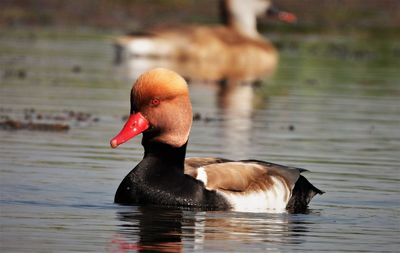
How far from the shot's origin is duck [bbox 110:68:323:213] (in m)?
10.8

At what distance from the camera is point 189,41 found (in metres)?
Result: 30.0

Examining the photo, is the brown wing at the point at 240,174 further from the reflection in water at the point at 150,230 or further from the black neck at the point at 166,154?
the reflection in water at the point at 150,230

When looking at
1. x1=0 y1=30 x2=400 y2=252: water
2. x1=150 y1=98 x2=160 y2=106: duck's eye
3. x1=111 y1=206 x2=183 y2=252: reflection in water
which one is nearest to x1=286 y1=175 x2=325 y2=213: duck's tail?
x1=0 y1=30 x2=400 y2=252: water

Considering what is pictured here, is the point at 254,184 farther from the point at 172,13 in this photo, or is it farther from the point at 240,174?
the point at 172,13

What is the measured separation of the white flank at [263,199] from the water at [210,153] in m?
0.15

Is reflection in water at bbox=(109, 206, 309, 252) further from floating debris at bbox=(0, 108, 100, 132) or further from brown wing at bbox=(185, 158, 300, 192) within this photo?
floating debris at bbox=(0, 108, 100, 132)

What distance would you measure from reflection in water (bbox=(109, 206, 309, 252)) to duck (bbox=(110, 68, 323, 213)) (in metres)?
0.14

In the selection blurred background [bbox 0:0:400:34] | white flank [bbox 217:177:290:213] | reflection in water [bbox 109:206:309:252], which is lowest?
reflection in water [bbox 109:206:309:252]

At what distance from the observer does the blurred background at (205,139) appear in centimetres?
982

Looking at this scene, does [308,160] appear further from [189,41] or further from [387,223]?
[189,41]

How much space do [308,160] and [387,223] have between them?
3376 mm

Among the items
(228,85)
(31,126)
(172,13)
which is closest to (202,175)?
(31,126)

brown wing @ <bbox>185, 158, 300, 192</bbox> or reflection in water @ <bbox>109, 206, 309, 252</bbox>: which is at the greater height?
brown wing @ <bbox>185, 158, 300, 192</bbox>

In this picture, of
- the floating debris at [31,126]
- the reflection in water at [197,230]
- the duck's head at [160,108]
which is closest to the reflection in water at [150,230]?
the reflection in water at [197,230]
